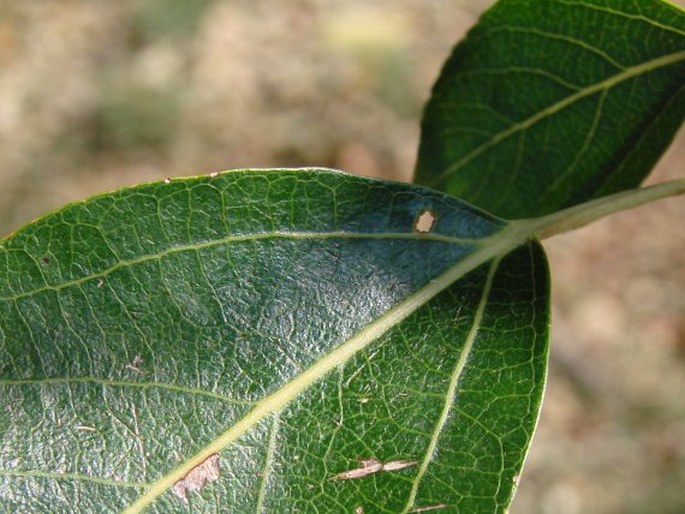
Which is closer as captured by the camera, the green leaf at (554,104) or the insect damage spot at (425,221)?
the insect damage spot at (425,221)

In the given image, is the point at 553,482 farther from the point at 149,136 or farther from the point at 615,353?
the point at 149,136

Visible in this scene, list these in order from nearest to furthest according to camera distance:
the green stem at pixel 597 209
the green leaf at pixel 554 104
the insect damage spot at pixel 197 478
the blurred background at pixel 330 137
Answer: the insect damage spot at pixel 197 478, the green stem at pixel 597 209, the green leaf at pixel 554 104, the blurred background at pixel 330 137

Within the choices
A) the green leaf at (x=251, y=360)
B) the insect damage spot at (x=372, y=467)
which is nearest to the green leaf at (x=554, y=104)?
the green leaf at (x=251, y=360)

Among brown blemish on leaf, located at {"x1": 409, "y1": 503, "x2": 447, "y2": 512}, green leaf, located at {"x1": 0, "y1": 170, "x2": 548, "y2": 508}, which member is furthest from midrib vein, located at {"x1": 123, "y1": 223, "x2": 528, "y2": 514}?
brown blemish on leaf, located at {"x1": 409, "y1": 503, "x2": 447, "y2": 512}

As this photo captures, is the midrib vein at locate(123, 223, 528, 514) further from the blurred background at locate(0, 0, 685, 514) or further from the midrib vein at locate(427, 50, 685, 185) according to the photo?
the blurred background at locate(0, 0, 685, 514)

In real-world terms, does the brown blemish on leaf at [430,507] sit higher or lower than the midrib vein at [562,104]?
lower

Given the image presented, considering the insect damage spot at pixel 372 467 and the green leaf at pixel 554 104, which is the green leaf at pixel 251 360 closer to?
the insect damage spot at pixel 372 467
